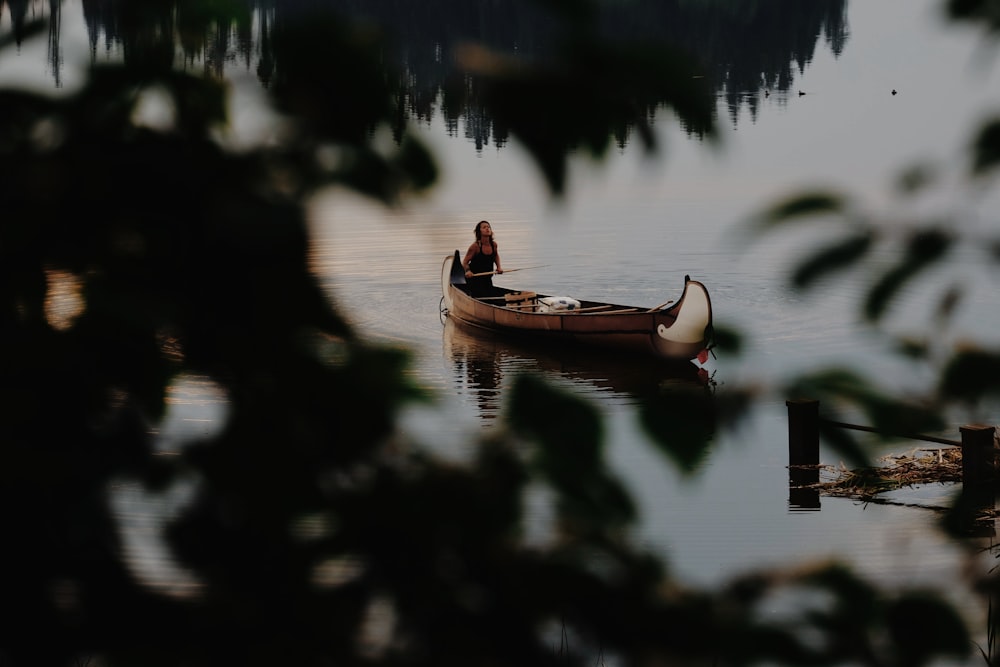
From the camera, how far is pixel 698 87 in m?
1.45

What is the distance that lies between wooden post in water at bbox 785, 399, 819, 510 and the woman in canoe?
10412 mm

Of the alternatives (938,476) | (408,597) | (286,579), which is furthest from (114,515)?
(938,476)

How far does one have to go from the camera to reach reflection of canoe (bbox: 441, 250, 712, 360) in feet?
58.5

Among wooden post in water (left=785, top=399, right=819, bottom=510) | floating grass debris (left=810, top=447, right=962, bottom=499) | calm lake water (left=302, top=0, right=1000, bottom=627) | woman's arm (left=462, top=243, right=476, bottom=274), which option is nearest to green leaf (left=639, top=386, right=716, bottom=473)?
calm lake water (left=302, top=0, right=1000, bottom=627)

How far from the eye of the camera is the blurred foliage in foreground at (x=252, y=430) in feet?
4.77

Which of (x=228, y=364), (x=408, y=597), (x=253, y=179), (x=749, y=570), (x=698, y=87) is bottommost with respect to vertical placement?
(x=749, y=570)

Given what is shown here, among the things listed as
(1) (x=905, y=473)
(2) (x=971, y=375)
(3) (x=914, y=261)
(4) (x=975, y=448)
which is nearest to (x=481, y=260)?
(1) (x=905, y=473)

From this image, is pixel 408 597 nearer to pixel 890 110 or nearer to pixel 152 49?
pixel 152 49

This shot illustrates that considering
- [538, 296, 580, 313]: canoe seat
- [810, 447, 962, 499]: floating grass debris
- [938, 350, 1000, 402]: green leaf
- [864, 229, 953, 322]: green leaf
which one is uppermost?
[864, 229, 953, 322]: green leaf

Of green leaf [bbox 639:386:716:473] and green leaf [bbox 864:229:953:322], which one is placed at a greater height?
green leaf [bbox 864:229:953:322]

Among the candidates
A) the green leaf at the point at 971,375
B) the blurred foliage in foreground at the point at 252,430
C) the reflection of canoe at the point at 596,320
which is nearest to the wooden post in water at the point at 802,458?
the reflection of canoe at the point at 596,320

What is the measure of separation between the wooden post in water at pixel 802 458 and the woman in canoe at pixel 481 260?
34.2 feet

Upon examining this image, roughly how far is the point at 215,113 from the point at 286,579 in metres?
0.55

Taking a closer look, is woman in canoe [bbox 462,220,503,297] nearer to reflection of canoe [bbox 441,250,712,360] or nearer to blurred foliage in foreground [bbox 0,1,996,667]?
reflection of canoe [bbox 441,250,712,360]
